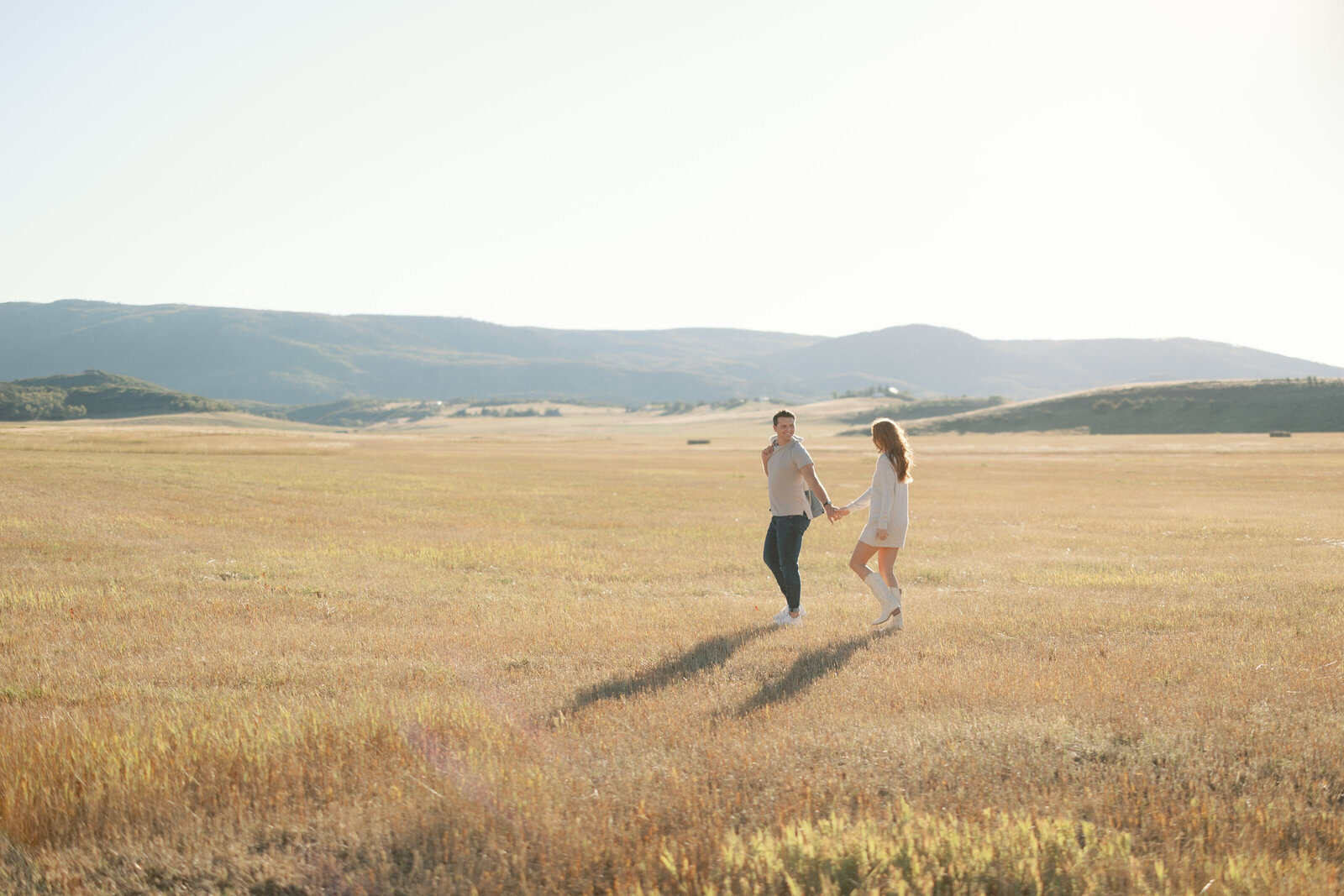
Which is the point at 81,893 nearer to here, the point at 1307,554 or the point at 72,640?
the point at 72,640

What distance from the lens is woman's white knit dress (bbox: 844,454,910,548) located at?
1011 centimetres

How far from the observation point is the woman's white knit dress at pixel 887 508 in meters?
10.1

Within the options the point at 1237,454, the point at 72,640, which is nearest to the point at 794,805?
the point at 72,640

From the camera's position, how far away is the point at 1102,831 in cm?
494

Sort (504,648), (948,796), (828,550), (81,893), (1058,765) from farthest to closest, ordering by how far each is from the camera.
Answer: (828,550), (504,648), (1058,765), (948,796), (81,893)

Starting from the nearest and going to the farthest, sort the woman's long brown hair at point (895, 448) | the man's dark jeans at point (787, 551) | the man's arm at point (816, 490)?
1. the woman's long brown hair at point (895, 448)
2. the man's arm at point (816, 490)
3. the man's dark jeans at point (787, 551)

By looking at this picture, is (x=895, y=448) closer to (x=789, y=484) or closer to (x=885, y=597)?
(x=789, y=484)

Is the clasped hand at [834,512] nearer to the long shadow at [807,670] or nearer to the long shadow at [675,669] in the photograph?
the long shadow at [807,670]

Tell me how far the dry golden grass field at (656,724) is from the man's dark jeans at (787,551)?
54cm

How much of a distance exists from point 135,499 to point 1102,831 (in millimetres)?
29066

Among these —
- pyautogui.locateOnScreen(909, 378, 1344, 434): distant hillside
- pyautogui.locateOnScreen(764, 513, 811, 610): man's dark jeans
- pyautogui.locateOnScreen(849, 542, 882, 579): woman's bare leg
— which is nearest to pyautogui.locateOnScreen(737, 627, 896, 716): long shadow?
pyautogui.locateOnScreen(849, 542, 882, 579): woman's bare leg

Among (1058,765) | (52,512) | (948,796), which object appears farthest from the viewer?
(52,512)

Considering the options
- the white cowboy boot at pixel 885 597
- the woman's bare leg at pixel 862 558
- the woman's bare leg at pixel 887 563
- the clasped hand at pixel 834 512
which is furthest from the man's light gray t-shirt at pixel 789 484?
the white cowboy boot at pixel 885 597

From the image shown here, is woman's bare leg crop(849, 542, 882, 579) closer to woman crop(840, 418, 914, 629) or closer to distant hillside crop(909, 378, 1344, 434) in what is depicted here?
woman crop(840, 418, 914, 629)
